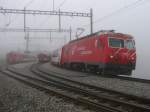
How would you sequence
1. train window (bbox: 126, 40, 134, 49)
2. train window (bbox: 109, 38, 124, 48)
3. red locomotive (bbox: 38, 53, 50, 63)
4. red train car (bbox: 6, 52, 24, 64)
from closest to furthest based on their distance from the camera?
train window (bbox: 109, 38, 124, 48)
train window (bbox: 126, 40, 134, 49)
red locomotive (bbox: 38, 53, 50, 63)
red train car (bbox: 6, 52, 24, 64)

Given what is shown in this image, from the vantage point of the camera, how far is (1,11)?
3481 cm

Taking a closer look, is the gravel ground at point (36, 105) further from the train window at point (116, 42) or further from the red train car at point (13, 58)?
the red train car at point (13, 58)

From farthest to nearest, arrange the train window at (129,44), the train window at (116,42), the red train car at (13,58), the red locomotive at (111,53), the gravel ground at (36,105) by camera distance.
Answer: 1. the red train car at (13,58)
2. the train window at (129,44)
3. the train window at (116,42)
4. the red locomotive at (111,53)
5. the gravel ground at (36,105)

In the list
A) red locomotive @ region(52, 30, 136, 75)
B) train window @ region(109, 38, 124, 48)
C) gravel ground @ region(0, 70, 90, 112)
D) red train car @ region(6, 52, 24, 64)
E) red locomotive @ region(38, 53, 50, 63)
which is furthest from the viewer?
red train car @ region(6, 52, 24, 64)

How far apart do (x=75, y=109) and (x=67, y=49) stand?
2334cm

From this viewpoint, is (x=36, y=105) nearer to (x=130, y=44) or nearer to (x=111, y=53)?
(x=111, y=53)

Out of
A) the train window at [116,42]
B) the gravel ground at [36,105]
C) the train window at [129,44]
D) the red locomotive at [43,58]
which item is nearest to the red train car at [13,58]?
the red locomotive at [43,58]

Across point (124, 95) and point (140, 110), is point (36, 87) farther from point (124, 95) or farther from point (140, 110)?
point (140, 110)

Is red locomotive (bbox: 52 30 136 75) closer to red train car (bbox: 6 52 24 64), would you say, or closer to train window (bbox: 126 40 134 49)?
train window (bbox: 126 40 134 49)

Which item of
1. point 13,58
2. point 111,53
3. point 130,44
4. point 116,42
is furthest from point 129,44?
point 13,58

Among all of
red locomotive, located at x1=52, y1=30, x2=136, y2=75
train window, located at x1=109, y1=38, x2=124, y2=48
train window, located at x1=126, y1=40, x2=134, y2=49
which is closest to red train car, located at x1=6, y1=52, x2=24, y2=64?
red locomotive, located at x1=52, y1=30, x2=136, y2=75

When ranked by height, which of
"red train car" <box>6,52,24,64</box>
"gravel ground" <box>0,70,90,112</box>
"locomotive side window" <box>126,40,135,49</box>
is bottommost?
"gravel ground" <box>0,70,90,112</box>

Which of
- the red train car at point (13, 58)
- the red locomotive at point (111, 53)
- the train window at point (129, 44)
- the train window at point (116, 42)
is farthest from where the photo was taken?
the red train car at point (13, 58)

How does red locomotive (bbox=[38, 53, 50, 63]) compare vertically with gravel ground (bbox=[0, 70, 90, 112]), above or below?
above
